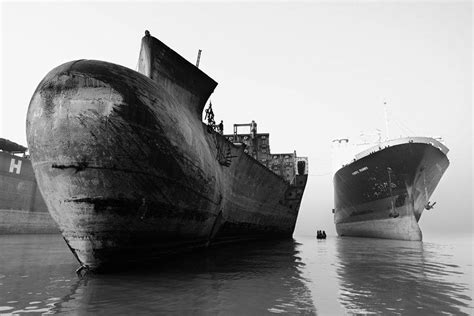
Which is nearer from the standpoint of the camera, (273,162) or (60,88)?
(60,88)

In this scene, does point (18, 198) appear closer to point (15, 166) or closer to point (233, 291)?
point (15, 166)

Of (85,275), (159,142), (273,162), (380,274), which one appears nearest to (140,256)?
(85,275)

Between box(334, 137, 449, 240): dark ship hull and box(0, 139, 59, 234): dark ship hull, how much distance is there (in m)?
33.6

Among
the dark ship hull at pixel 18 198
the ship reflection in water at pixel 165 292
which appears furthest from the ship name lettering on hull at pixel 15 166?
the ship reflection in water at pixel 165 292

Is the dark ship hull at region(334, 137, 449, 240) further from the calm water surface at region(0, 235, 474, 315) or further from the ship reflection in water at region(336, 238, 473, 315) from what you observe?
the calm water surface at region(0, 235, 474, 315)

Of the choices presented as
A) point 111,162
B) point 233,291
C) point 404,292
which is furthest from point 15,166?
point 404,292

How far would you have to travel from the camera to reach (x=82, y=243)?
652 centimetres

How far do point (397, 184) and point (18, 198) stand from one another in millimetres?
35646

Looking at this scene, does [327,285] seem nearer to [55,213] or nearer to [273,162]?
[55,213]

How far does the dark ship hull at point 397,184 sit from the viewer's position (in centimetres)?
2247

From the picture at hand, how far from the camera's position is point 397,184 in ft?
75.9

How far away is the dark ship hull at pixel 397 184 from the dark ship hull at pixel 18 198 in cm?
3361

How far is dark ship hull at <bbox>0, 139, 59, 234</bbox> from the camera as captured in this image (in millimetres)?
26656

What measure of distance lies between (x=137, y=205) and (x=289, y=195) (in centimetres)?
2136
